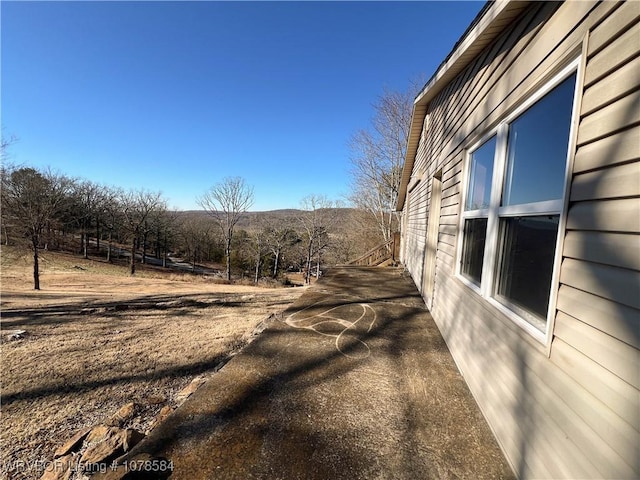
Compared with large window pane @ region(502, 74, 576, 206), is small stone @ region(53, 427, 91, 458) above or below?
below

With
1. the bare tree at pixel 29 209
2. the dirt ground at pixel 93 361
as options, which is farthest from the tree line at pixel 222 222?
the dirt ground at pixel 93 361

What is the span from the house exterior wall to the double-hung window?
0.38ft

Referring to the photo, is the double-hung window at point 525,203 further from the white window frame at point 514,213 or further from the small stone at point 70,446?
the small stone at point 70,446

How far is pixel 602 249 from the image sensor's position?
38.4 inches

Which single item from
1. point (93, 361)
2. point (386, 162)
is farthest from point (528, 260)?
point (386, 162)

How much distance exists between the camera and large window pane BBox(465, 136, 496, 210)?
2270 mm

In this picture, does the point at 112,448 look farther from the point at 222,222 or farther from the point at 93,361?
the point at 222,222

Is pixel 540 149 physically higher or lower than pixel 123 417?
higher

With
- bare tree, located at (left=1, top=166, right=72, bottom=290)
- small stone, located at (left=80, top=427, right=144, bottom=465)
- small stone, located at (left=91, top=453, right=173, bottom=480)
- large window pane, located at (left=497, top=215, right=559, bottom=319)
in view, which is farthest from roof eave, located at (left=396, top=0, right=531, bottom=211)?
bare tree, located at (left=1, top=166, right=72, bottom=290)

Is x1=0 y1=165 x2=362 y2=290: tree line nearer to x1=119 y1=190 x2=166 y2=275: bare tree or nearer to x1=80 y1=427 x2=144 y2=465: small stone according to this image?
x1=119 y1=190 x2=166 y2=275: bare tree

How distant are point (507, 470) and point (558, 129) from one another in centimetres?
180

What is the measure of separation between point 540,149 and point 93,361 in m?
6.64

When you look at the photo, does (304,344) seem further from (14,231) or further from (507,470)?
(14,231)

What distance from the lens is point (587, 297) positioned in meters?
1.05
